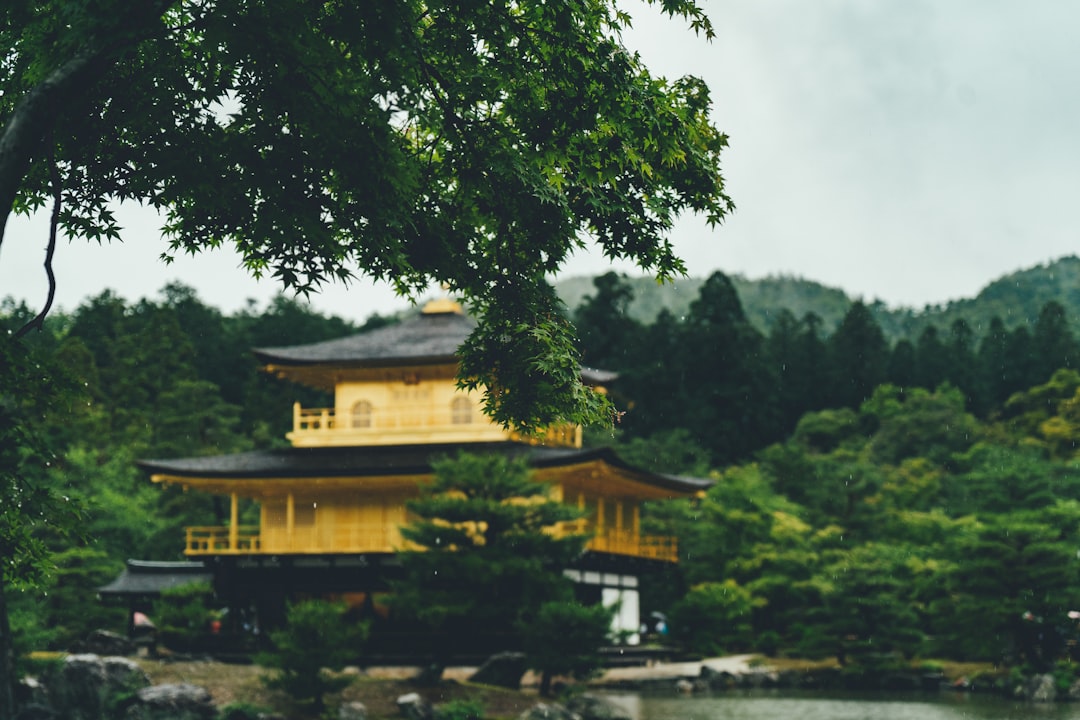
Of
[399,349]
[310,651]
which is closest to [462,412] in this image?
[399,349]

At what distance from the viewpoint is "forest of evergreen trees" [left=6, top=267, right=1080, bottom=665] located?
83.8 feet

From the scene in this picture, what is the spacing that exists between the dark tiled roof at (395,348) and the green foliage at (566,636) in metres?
9.29

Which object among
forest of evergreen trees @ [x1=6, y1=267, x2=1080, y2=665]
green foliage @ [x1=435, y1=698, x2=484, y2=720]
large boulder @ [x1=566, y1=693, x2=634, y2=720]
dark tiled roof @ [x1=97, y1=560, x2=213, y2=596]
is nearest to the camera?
green foliage @ [x1=435, y1=698, x2=484, y2=720]

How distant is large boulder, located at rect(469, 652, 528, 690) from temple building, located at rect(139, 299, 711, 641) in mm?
4522

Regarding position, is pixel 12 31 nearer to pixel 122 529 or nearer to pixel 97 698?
pixel 97 698

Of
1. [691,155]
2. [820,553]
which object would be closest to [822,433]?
[820,553]

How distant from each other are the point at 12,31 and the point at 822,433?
5110 centimetres

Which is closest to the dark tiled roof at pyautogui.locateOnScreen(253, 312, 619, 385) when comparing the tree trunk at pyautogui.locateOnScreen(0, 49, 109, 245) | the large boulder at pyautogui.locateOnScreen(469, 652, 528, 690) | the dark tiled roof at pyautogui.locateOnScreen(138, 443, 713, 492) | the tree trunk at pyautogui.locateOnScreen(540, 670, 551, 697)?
the dark tiled roof at pyautogui.locateOnScreen(138, 443, 713, 492)

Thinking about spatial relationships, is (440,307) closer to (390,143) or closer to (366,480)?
(366,480)

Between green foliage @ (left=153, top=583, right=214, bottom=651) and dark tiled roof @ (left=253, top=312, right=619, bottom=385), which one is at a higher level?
dark tiled roof @ (left=253, top=312, right=619, bottom=385)

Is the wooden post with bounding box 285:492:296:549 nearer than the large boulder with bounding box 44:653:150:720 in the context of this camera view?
No

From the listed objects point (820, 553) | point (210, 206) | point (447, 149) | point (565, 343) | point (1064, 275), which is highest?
point (1064, 275)

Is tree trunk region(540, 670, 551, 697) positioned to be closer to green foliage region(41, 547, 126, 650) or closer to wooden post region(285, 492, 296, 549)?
wooden post region(285, 492, 296, 549)

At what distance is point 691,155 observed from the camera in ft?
28.2
